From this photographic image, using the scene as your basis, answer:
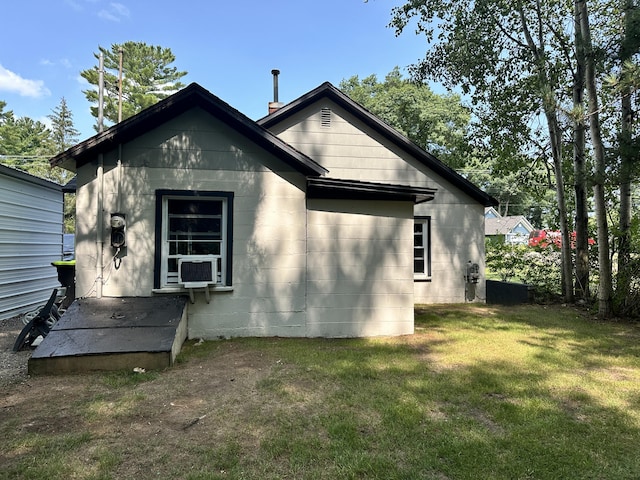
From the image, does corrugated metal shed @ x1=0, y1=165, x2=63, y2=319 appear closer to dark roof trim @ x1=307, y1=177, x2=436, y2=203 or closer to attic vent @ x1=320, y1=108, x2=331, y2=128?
dark roof trim @ x1=307, y1=177, x2=436, y2=203

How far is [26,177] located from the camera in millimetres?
8445

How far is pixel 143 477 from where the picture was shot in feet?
7.92

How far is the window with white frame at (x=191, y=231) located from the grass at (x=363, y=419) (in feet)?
4.28

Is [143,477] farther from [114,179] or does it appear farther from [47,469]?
[114,179]

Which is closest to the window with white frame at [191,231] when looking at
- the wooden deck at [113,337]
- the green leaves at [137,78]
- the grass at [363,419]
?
the wooden deck at [113,337]

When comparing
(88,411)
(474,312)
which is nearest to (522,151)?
(474,312)

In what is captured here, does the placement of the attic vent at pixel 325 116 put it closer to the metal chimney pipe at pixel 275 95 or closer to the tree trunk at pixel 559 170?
the metal chimney pipe at pixel 275 95

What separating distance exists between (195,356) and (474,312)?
6.75 meters

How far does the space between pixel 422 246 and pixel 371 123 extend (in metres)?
3.78

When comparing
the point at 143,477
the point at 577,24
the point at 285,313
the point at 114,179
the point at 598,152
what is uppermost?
the point at 577,24

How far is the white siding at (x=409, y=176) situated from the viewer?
394 inches

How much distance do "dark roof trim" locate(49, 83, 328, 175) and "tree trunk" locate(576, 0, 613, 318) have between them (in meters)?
5.93

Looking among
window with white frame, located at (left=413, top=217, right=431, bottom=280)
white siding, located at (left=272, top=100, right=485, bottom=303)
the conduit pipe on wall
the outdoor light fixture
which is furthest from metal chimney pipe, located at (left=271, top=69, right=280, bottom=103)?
the outdoor light fixture

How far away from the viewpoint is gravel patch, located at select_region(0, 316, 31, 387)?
14.2 feet
